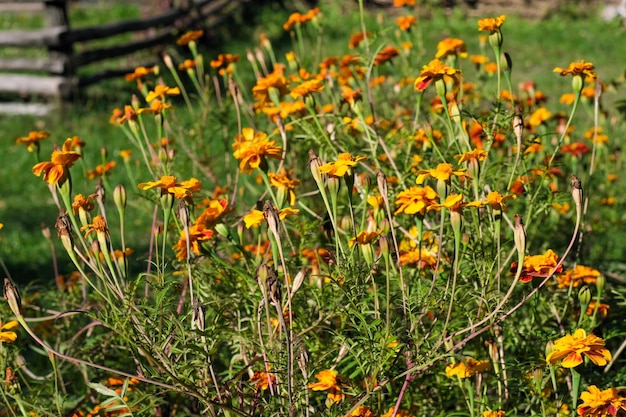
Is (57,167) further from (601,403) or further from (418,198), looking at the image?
(601,403)

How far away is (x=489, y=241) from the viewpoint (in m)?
2.11

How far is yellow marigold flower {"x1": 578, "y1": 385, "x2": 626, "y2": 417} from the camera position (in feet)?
5.32

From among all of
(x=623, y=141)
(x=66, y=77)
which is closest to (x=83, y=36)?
(x=66, y=77)

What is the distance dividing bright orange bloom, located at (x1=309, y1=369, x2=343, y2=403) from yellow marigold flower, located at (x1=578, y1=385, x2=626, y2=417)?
0.44 metres

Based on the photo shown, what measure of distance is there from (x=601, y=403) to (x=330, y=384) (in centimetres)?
49

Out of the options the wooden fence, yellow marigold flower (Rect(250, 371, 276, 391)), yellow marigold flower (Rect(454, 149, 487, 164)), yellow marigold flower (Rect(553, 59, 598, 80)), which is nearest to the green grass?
the wooden fence

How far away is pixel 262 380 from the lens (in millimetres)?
1808

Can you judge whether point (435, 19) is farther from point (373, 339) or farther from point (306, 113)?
point (373, 339)

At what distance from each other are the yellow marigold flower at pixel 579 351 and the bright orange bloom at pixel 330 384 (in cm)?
40

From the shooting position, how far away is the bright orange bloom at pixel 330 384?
68.5 inches

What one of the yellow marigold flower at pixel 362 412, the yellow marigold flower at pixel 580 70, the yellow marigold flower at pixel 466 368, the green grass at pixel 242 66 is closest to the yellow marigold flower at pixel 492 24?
the yellow marigold flower at pixel 580 70

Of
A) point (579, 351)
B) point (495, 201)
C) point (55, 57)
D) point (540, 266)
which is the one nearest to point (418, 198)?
point (495, 201)

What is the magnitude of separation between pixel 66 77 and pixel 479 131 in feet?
17.0

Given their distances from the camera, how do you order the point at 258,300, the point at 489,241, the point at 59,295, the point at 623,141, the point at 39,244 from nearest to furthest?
the point at 258,300 → the point at 489,241 → the point at 59,295 → the point at 39,244 → the point at 623,141
